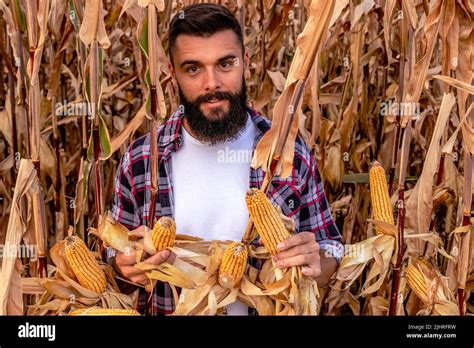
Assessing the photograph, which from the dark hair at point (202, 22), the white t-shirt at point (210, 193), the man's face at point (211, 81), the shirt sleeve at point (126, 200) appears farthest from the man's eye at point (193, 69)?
the shirt sleeve at point (126, 200)

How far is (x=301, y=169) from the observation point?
7.68 feet

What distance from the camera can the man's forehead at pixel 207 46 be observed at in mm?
2199

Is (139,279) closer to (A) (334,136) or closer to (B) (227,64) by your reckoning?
(B) (227,64)

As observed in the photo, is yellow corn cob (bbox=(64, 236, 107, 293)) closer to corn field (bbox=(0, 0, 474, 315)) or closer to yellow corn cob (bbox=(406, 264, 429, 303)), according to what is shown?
corn field (bbox=(0, 0, 474, 315))

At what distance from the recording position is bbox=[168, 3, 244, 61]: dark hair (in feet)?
7.32

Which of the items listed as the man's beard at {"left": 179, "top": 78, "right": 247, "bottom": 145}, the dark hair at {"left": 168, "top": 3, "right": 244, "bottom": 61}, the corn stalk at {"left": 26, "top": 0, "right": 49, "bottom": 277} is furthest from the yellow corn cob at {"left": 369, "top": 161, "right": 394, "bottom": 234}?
the corn stalk at {"left": 26, "top": 0, "right": 49, "bottom": 277}

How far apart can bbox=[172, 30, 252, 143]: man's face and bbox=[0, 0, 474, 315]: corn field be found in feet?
0.49

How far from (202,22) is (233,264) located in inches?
35.3
